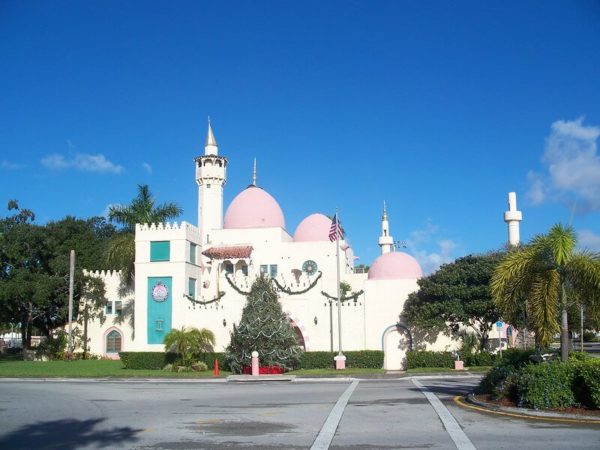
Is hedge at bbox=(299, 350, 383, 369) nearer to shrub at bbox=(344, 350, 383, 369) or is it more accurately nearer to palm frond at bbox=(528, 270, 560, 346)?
shrub at bbox=(344, 350, 383, 369)

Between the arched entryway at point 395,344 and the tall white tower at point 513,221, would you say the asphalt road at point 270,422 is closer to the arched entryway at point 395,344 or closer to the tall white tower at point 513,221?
the arched entryway at point 395,344

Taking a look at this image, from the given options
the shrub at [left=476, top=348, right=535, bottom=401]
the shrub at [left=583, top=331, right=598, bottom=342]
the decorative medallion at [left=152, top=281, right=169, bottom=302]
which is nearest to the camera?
the shrub at [left=476, top=348, right=535, bottom=401]

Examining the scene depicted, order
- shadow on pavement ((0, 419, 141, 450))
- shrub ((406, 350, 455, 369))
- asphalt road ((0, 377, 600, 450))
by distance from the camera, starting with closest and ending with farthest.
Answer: asphalt road ((0, 377, 600, 450))
shadow on pavement ((0, 419, 141, 450))
shrub ((406, 350, 455, 369))

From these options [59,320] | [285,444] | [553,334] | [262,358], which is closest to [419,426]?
[285,444]

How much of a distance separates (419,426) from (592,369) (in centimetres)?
439

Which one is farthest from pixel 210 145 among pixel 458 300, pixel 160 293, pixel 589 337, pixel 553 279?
pixel 589 337

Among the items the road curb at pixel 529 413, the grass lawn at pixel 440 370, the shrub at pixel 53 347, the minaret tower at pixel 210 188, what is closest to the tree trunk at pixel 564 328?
the road curb at pixel 529 413

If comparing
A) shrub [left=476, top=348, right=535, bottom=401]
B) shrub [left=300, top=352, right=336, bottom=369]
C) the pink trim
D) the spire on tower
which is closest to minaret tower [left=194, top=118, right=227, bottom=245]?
the spire on tower

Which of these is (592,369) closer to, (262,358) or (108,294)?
(262,358)

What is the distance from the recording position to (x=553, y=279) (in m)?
17.2

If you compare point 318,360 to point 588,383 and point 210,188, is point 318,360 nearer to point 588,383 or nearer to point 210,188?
point 210,188

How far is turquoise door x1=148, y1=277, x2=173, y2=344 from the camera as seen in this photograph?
40.6 meters

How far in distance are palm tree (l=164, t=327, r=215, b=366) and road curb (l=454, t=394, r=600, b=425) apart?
69.4 feet

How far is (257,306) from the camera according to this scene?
34094 millimetres
